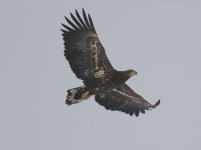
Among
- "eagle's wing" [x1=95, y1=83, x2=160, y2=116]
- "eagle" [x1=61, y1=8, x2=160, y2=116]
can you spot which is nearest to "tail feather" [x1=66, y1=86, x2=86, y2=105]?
"eagle" [x1=61, y1=8, x2=160, y2=116]

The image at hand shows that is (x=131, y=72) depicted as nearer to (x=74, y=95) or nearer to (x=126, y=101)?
(x=126, y=101)

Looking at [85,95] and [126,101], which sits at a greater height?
[85,95]

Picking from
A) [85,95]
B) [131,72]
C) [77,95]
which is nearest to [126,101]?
[131,72]

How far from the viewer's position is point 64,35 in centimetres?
2820

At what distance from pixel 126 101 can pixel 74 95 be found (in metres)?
2.56

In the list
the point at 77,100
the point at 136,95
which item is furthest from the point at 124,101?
the point at 77,100

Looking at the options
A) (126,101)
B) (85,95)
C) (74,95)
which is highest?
(74,95)

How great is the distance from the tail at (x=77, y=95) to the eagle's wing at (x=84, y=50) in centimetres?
47

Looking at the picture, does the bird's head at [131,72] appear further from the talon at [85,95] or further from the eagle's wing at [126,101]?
the talon at [85,95]

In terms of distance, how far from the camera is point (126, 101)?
3003 cm

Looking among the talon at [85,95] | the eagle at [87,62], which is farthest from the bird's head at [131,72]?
the talon at [85,95]

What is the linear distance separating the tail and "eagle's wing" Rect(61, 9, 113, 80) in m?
0.47

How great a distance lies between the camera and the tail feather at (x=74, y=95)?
2823 centimetres

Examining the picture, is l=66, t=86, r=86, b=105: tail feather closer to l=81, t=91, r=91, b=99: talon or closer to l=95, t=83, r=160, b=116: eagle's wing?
l=81, t=91, r=91, b=99: talon
